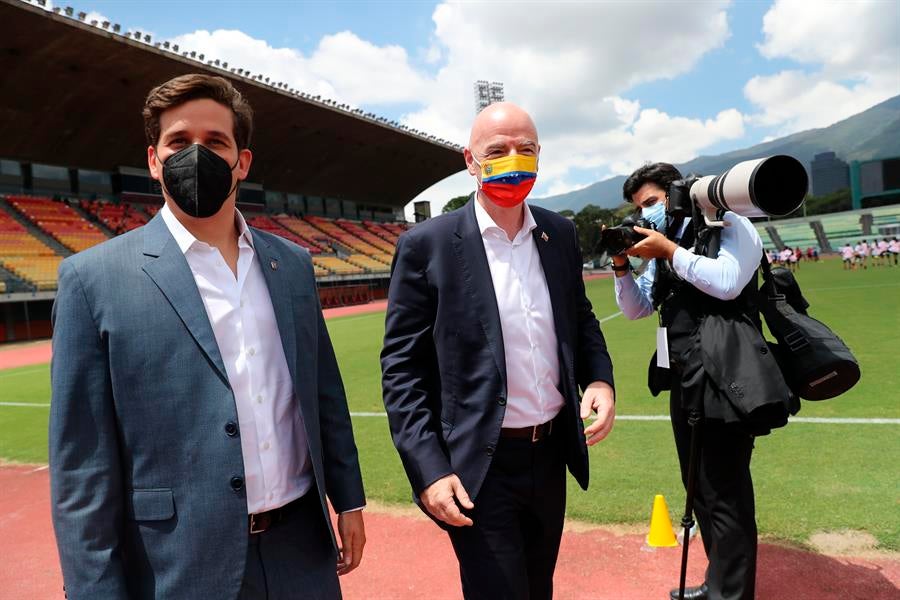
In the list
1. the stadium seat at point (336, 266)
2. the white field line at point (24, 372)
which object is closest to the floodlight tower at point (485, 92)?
the stadium seat at point (336, 266)

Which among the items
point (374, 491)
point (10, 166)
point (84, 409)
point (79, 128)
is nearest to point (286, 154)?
point (79, 128)

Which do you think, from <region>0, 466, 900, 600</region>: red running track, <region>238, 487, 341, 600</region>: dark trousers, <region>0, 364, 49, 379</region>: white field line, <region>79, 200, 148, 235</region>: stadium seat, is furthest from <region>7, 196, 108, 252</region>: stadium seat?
<region>238, 487, 341, 600</region>: dark trousers

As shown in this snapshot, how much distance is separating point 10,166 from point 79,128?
174 inches

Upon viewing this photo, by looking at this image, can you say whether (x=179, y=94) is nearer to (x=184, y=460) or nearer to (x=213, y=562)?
(x=184, y=460)

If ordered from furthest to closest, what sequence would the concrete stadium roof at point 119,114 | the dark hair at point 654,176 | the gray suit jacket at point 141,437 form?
the concrete stadium roof at point 119,114 → the dark hair at point 654,176 → the gray suit jacket at point 141,437

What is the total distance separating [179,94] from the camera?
1.76 metres

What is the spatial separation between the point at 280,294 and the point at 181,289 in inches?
12.6

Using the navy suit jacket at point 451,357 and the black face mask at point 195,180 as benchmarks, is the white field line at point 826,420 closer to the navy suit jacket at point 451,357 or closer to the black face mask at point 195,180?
the navy suit jacket at point 451,357

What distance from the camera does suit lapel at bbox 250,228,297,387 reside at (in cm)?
186

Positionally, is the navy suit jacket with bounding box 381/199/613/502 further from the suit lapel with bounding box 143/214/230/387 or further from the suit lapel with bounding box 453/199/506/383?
the suit lapel with bounding box 143/214/230/387

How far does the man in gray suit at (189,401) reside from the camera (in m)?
1.54

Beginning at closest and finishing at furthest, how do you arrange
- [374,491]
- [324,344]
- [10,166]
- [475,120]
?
1. [324,344]
2. [475,120]
3. [374,491]
4. [10,166]

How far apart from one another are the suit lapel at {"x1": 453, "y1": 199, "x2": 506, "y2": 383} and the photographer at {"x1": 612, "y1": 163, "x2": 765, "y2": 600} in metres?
0.84

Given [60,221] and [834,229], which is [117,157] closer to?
[60,221]
